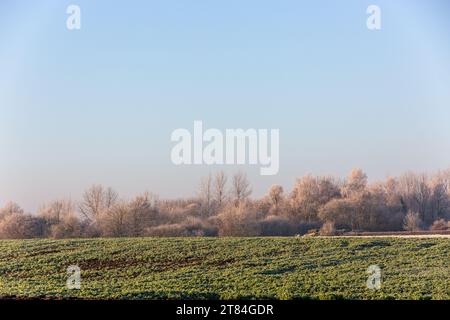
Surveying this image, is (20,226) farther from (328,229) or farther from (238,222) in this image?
(328,229)

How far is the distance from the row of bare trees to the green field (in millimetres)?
7404

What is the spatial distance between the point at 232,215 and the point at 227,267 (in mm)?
14516

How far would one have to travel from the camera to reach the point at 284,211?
130 ft

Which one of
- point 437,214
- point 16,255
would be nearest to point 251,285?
point 16,255

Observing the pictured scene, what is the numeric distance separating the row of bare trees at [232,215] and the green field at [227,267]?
7.40 meters

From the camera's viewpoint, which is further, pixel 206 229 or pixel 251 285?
pixel 206 229

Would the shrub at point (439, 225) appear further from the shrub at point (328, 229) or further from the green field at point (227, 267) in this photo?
the green field at point (227, 267)

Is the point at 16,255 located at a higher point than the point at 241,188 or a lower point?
lower

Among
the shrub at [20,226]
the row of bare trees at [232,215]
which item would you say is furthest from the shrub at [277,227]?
the shrub at [20,226]

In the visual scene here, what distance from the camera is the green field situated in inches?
659

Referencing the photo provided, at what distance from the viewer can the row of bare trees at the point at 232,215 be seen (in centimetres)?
3731

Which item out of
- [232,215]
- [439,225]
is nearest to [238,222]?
[232,215]
